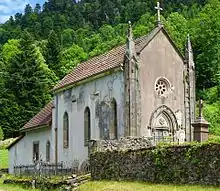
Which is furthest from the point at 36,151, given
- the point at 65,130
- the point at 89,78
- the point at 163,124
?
the point at 163,124

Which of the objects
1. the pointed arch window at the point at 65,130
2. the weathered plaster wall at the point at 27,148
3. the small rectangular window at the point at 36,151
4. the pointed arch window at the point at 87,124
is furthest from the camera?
the small rectangular window at the point at 36,151

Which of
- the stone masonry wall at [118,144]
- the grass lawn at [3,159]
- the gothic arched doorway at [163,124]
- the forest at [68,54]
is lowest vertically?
the grass lawn at [3,159]

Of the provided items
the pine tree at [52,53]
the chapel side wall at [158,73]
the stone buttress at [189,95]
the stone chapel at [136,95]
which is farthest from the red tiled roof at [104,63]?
the pine tree at [52,53]

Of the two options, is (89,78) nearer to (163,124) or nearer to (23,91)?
(163,124)

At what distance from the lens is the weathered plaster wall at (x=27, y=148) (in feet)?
144

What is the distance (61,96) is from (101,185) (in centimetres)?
1767

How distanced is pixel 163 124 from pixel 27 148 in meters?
18.5

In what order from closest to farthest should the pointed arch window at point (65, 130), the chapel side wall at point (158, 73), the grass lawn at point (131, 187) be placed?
the grass lawn at point (131, 187) < the chapel side wall at point (158, 73) < the pointed arch window at point (65, 130)

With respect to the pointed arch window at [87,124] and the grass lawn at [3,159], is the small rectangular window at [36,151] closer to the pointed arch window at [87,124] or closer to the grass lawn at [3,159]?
the pointed arch window at [87,124]

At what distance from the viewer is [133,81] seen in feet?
102

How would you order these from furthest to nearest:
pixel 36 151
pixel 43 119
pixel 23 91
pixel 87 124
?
pixel 23 91, pixel 36 151, pixel 43 119, pixel 87 124

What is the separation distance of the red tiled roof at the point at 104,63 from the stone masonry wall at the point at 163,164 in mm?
7882

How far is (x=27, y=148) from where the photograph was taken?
47094mm

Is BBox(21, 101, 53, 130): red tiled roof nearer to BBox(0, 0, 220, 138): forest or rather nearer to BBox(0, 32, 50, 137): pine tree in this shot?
BBox(0, 0, 220, 138): forest
